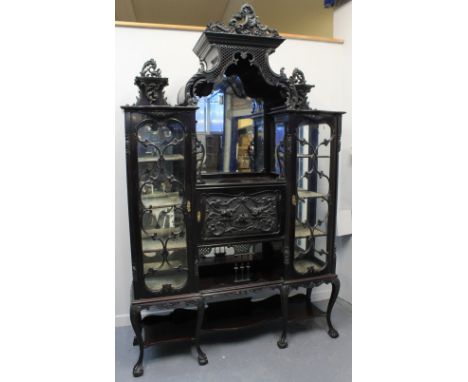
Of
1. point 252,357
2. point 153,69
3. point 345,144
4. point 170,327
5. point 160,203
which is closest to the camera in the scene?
point 153,69

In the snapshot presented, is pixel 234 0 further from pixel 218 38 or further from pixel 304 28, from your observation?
pixel 218 38

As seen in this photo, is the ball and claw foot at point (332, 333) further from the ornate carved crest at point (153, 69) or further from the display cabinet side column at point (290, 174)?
the ornate carved crest at point (153, 69)

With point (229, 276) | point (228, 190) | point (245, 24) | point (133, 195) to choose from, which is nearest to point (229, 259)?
point (229, 276)

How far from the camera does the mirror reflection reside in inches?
85.7

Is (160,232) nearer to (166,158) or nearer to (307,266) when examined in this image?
(166,158)

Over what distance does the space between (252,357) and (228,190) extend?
41.3 inches

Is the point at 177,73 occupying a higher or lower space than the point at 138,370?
higher

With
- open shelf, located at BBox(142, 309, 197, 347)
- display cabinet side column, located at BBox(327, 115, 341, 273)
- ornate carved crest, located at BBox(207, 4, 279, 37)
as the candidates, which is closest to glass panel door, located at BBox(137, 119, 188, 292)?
open shelf, located at BBox(142, 309, 197, 347)

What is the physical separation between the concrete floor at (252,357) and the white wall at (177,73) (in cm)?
40

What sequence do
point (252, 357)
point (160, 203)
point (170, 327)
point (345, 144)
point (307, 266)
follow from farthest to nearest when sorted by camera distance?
1. point (345, 144)
2. point (307, 266)
3. point (170, 327)
4. point (252, 357)
5. point (160, 203)

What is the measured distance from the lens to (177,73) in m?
2.27

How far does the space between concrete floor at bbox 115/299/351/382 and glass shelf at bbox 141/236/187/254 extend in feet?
2.29

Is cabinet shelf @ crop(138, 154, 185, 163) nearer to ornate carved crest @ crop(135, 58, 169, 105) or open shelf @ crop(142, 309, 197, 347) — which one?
ornate carved crest @ crop(135, 58, 169, 105)

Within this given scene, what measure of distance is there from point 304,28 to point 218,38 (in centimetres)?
168
